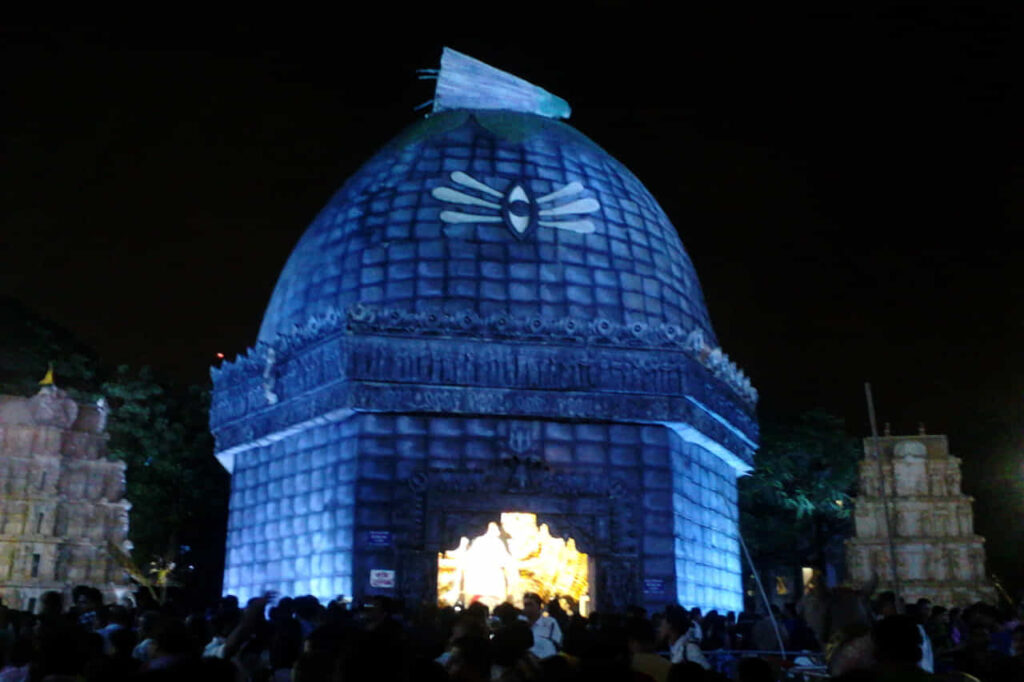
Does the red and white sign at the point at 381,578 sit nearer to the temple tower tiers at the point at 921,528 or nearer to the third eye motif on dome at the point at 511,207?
the third eye motif on dome at the point at 511,207

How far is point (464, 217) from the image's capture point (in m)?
24.6

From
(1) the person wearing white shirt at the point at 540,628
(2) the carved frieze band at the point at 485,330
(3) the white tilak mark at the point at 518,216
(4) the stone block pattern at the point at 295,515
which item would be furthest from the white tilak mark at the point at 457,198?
(1) the person wearing white shirt at the point at 540,628

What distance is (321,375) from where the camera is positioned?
73.5 feet

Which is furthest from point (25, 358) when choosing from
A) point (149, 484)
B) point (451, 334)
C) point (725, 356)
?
point (725, 356)

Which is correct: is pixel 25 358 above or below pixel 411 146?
below

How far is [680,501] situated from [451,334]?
633 centimetres

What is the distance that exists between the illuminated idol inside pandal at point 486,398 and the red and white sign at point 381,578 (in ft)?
0.13

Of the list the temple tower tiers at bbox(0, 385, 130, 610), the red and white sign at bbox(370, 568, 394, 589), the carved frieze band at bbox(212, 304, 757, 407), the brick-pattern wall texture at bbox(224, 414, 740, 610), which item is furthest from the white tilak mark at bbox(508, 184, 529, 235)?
the temple tower tiers at bbox(0, 385, 130, 610)

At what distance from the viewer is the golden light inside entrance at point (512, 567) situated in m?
25.2

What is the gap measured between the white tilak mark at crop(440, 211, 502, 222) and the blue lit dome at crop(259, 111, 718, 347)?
1.2 inches

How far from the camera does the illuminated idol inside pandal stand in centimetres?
2150

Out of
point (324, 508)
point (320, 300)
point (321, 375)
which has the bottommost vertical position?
point (324, 508)

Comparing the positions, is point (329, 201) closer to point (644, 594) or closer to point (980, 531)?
point (644, 594)

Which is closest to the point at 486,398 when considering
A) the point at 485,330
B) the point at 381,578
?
the point at 485,330
